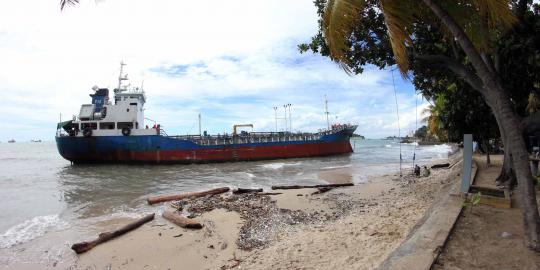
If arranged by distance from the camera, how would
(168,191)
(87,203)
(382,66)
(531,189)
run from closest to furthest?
(531,189) → (382,66) → (87,203) → (168,191)

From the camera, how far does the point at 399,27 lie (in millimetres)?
3975

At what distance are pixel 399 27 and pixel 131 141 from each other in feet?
90.2

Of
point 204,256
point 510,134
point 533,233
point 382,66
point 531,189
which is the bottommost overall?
point 204,256

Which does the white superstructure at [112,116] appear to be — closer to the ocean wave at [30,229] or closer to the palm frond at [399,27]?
the ocean wave at [30,229]

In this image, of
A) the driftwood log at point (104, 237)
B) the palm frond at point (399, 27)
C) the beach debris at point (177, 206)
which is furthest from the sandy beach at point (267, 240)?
the palm frond at point (399, 27)

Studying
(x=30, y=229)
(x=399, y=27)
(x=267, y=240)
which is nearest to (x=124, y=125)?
(x=30, y=229)

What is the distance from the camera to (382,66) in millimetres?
9570

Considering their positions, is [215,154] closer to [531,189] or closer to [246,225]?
[246,225]

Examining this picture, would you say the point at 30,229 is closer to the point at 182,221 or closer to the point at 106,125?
the point at 182,221

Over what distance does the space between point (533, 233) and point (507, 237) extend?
575 millimetres

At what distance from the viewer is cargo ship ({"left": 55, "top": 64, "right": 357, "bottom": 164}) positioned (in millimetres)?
27938

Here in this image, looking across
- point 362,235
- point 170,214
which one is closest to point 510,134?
point 362,235

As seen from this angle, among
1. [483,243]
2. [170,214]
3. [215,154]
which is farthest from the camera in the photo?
[215,154]

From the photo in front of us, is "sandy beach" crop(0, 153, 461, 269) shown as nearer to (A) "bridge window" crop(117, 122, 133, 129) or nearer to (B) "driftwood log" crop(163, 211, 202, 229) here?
(B) "driftwood log" crop(163, 211, 202, 229)
